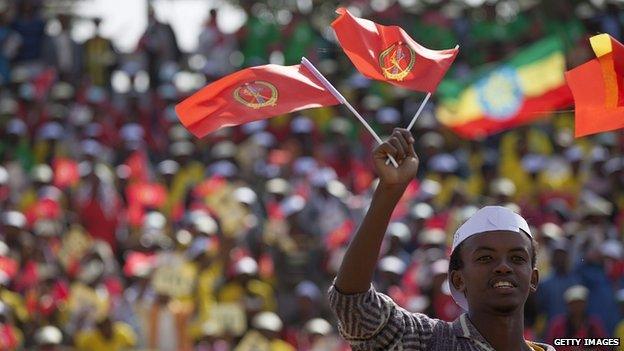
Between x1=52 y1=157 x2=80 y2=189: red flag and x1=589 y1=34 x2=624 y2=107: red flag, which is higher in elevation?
x1=589 y1=34 x2=624 y2=107: red flag

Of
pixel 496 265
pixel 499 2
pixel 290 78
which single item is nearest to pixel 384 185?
pixel 496 265

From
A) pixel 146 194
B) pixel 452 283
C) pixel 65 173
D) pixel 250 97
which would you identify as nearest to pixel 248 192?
pixel 146 194

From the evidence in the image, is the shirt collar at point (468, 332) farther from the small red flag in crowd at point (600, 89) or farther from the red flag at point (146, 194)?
the red flag at point (146, 194)

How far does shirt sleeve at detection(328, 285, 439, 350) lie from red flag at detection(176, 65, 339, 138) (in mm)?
1051

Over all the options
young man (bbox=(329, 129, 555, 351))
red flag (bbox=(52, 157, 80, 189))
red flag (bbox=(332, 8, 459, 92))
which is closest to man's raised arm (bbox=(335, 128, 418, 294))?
young man (bbox=(329, 129, 555, 351))

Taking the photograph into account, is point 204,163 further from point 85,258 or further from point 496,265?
point 496,265

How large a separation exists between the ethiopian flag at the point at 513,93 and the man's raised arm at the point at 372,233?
4269 millimetres

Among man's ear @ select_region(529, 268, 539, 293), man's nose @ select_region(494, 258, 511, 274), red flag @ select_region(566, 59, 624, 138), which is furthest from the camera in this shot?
red flag @ select_region(566, 59, 624, 138)

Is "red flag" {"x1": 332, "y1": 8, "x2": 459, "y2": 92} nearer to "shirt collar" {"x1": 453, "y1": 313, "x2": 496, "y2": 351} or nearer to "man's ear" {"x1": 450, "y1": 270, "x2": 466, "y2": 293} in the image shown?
"man's ear" {"x1": 450, "y1": 270, "x2": 466, "y2": 293}

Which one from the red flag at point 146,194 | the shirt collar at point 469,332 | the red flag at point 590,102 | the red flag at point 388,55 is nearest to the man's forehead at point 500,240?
the shirt collar at point 469,332

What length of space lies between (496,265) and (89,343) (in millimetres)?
6709

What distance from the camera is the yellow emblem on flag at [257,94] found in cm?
511

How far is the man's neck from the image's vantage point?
427 centimetres

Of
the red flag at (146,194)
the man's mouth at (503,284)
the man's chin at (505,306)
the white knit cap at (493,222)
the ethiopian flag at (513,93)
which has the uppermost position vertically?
the white knit cap at (493,222)
